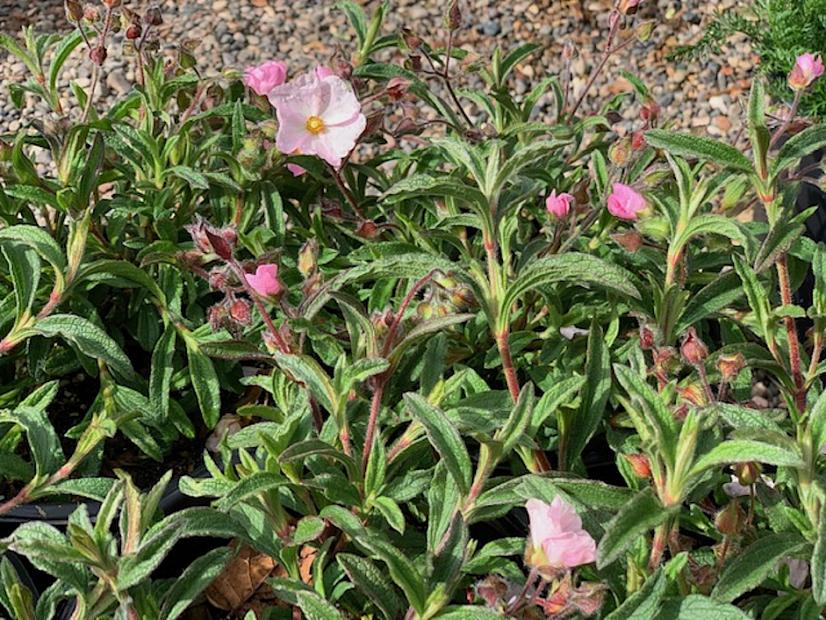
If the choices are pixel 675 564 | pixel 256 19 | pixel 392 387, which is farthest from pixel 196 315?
pixel 256 19

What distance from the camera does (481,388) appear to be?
51.1 inches

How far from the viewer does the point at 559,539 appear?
2.95 feet

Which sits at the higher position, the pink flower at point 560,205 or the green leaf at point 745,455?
the green leaf at point 745,455

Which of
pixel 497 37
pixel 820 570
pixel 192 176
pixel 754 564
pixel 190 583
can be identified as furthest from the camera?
pixel 497 37

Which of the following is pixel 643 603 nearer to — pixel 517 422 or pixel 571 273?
pixel 517 422

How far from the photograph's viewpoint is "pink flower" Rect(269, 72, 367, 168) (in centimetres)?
140

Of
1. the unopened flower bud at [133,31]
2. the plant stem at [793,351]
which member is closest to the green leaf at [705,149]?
the plant stem at [793,351]

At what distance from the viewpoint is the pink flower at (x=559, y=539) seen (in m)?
0.90

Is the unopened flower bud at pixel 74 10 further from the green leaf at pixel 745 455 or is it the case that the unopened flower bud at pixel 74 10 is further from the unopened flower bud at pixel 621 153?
the green leaf at pixel 745 455

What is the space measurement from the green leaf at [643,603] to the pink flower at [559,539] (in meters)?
0.05

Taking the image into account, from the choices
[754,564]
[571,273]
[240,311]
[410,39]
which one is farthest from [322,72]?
[754,564]

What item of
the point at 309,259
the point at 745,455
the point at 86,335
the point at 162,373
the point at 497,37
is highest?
the point at 745,455

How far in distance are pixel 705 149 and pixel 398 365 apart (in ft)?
1.46

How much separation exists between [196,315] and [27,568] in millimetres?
390
